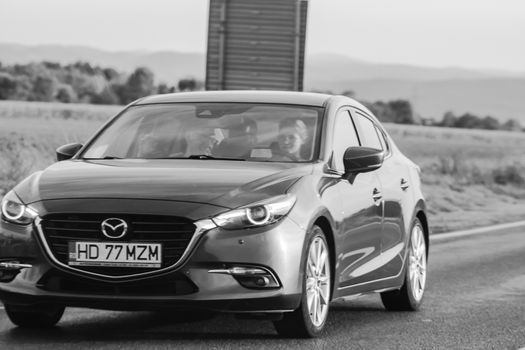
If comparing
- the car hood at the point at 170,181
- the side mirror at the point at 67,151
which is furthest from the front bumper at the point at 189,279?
the side mirror at the point at 67,151

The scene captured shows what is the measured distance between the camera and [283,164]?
9.06m

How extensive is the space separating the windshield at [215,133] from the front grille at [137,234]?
1.23 metres

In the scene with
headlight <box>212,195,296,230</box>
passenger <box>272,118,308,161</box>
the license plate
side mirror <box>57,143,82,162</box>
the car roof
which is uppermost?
the car roof

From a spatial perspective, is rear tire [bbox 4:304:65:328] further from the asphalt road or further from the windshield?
the windshield

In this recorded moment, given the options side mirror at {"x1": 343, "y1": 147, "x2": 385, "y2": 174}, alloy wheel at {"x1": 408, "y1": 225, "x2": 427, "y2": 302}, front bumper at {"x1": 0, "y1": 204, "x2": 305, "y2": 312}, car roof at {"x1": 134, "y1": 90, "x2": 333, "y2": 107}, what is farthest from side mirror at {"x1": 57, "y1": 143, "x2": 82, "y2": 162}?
alloy wheel at {"x1": 408, "y1": 225, "x2": 427, "y2": 302}

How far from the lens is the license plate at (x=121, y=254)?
814cm

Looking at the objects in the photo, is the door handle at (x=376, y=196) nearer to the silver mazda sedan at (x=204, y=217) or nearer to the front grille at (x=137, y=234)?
the silver mazda sedan at (x=204, y=217)

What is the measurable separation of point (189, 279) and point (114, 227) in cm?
51

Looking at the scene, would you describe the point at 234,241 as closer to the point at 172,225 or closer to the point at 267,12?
the point at 172,225

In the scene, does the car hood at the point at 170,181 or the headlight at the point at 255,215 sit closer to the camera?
the headlight at the point at 255,215

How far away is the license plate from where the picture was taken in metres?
8.14

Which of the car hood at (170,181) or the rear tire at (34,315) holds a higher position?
the car hood at (170,181)

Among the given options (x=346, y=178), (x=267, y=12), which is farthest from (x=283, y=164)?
(x=267, y=12)

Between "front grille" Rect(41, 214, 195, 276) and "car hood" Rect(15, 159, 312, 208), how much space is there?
0.48 ft
